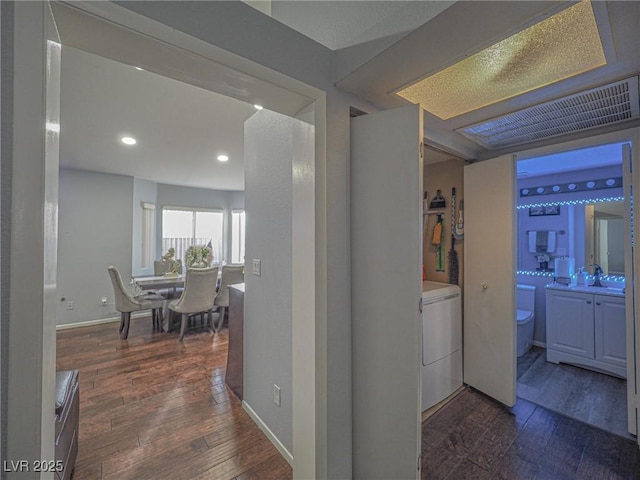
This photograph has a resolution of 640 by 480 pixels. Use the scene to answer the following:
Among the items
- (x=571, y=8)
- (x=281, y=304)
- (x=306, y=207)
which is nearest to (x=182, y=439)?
(x=281, y=304)

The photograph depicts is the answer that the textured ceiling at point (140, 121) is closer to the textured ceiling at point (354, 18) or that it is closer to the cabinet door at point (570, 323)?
the textured ceiling at point (354, 18)

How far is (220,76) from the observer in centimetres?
118

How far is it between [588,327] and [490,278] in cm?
151

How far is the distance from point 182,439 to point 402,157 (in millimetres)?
2354

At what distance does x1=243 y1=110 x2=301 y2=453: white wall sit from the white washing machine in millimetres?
1110

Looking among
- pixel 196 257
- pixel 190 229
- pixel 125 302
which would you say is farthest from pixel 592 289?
pixel 190 229

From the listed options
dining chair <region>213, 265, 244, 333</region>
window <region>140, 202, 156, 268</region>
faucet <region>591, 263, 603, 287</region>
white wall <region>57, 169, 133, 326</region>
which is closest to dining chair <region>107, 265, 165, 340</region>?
Result: dining chair <region>213, 265, 244, 333</region>

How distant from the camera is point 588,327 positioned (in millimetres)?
2838

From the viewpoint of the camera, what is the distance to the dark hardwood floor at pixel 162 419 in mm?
1688

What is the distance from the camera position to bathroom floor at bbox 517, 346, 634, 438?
208 cm

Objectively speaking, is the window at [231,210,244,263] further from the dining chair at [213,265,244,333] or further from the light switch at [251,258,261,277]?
the light switch at [251,258,261,277]

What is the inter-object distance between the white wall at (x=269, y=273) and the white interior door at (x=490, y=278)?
176 cm

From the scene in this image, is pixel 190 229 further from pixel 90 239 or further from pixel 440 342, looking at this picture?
pixel 440 342

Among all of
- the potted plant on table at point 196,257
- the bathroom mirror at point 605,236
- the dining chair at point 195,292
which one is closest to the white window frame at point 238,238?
the potted plant on table at point 196,257
